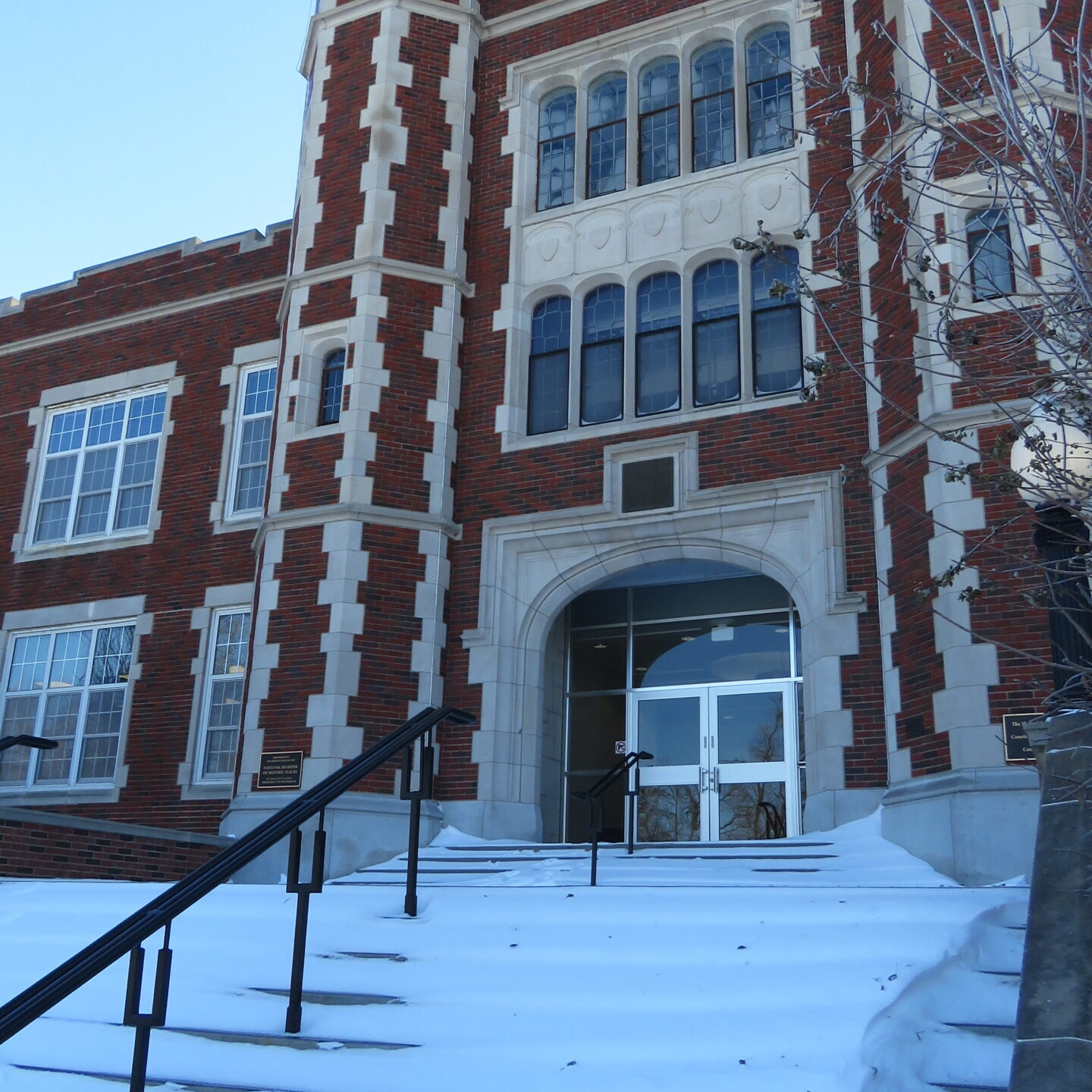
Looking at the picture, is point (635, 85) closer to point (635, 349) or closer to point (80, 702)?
point (635, 349)

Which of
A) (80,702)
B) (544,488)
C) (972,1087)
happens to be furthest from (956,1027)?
(80,702)

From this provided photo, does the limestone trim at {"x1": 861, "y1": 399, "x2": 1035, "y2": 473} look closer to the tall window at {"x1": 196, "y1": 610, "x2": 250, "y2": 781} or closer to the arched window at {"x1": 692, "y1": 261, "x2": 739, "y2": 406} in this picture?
the arched window at {"x1": 692, "y1": 261, "x2": 739, "y2": 406}

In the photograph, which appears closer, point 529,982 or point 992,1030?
point 992,1030

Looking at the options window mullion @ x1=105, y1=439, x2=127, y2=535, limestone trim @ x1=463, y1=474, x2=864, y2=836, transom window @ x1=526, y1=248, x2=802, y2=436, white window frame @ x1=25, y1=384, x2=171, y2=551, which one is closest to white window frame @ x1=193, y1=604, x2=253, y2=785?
white window frame @ x1=25, y1=384, x2=171, y2=551

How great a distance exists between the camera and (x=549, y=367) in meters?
13.8

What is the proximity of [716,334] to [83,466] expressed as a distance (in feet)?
30.0

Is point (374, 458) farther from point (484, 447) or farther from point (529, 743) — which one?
point (529, 743)

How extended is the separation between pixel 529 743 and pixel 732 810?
2.25 m

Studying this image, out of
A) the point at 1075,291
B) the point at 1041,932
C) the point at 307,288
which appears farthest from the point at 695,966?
the point at 307,288

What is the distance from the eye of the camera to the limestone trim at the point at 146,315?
16875mm

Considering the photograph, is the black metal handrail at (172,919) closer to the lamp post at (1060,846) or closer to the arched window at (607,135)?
the lamp post at (1060,846)

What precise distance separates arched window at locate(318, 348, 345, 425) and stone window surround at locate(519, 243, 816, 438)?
178 cm

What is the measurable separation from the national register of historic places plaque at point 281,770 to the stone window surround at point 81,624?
3932 millimetres

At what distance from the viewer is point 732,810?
13055 mm
